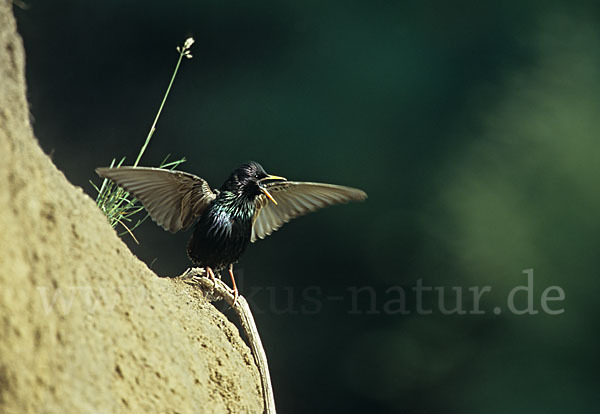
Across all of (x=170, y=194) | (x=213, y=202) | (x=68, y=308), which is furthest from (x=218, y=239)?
(x=68, y=308)

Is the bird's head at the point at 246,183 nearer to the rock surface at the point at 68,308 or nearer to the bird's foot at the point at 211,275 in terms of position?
the bird's foot at the point at 211,275

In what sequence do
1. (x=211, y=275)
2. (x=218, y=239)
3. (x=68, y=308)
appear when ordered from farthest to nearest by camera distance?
(x=218, y=239) < (x=211, y=275) < (x=68, y=308)

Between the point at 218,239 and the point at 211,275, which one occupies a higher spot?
the point at 218,239

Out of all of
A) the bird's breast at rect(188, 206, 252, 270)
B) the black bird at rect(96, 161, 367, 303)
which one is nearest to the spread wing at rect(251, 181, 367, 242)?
the black bird at rect(96, 161, 367, 303)

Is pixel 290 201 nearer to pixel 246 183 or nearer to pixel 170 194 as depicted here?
pixel 246 183

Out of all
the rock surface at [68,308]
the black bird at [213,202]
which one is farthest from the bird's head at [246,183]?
the rock surface at [68,308]

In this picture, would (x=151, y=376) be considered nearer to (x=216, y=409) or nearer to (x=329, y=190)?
(x=216, y=409)

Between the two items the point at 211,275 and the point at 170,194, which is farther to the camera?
the point at 170,194
